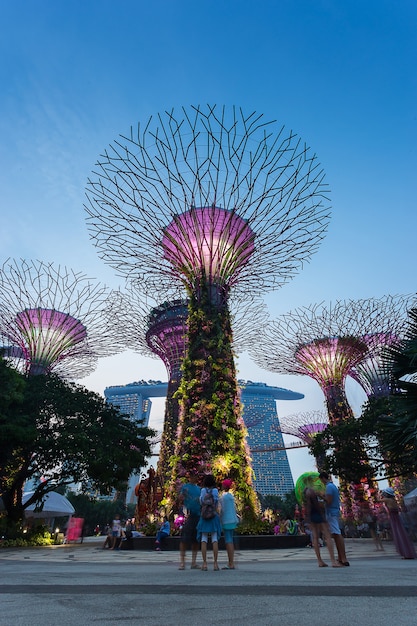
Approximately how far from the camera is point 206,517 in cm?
635

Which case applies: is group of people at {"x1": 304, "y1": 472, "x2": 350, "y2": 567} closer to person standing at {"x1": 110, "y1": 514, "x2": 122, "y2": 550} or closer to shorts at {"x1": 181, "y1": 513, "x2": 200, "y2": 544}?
shorts at {"x1": 181, "y1": 513, "x2": 200, "y2": 544}

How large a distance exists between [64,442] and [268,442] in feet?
515

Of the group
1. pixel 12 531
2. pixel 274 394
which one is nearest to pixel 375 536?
pixel 12 531

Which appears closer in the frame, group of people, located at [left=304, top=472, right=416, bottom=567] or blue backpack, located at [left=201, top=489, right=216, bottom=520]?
group of people, located at [left=304, top=472, right=416, bottom=567]

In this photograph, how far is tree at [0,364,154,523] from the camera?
64.2 ft

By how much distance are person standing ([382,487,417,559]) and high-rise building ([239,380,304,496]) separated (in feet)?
422

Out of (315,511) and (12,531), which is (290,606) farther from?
(12,531)

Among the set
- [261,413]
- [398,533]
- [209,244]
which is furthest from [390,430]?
[261,413]

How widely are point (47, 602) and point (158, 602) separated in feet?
2.53

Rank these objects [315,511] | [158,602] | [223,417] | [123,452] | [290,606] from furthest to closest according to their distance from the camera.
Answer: [123,452] < [223,417] < [315,511] < [158,602] < [290,606]

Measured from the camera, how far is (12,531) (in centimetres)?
1967

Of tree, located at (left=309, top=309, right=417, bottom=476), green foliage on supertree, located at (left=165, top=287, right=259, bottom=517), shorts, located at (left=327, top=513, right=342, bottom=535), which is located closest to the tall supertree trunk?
tree, located at (left=309, top=309, right=417, bottom=476)

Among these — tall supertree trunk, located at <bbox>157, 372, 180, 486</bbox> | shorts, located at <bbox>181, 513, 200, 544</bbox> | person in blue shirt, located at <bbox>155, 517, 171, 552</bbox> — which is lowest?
shorts, located at <bbox>181, 513, 200, 544</bbox>

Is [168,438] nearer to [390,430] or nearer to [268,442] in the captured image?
[390,430]
